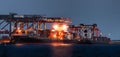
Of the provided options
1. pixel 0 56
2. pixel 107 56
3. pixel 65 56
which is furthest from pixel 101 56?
pixel 0 56

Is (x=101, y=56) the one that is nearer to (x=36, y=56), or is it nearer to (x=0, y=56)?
(x=36, y=56)

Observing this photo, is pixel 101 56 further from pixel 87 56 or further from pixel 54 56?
pixel 54 56

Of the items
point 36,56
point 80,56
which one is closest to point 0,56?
point 36,56

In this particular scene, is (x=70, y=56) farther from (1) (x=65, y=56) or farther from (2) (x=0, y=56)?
(2) (x=0, y=56)

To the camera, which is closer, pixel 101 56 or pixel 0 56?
pixel 0 56

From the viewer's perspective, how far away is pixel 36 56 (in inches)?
5039

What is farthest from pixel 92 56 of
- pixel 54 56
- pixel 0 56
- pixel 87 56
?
pixel 0 56

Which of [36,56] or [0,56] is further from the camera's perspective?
[36,56]

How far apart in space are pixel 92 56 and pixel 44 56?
12.1 m

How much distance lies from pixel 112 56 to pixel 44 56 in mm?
17036

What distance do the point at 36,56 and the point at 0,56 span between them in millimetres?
11512

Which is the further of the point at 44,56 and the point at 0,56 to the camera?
the point at 44,56

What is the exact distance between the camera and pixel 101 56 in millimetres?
129000

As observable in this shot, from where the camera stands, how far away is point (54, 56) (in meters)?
126
